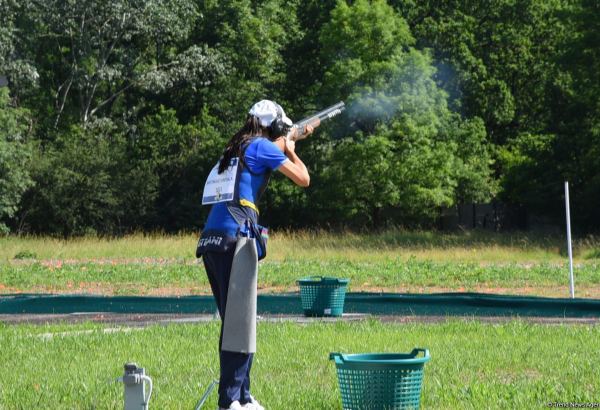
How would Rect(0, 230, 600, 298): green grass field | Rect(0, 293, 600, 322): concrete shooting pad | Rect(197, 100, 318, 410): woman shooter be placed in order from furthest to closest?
Rect(0, 230, 600, 298): green grass field, Rect(0, 293, 600, 322): concrete shooting pad, Rect(197, 100, 318, 410): woman shooter

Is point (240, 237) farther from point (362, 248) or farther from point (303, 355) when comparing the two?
point (362, 248)

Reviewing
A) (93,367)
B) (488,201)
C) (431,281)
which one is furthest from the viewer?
(488,201)

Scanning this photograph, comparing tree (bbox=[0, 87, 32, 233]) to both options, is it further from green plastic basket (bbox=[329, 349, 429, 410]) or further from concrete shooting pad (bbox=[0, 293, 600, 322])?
green plastic basket (bbox=[329, 349, 429, 410])

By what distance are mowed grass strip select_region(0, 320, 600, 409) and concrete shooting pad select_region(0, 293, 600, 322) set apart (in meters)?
1.88

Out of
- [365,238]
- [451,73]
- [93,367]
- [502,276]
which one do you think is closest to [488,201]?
[451,73]

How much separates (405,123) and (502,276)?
855 inches

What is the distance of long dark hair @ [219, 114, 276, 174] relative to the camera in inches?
274

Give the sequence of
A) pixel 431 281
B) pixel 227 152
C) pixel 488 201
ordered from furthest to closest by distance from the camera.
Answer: pixel 488 201 < pixel 431 281 < pixel 227 152

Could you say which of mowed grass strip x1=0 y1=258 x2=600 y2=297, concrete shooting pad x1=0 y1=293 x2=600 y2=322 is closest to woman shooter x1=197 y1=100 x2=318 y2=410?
concrete shooting pad x1=0 y1=293 x2=600 y2=322

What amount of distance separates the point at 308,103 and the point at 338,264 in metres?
22.0

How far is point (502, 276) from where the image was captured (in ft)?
73.7

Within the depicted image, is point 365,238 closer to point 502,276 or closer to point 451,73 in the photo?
point 451,73

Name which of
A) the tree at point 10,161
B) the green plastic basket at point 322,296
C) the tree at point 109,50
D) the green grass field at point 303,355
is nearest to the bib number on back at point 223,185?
the green grass field at point 303,355

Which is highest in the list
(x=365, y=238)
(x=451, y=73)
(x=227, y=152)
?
(x=451, y=73)
